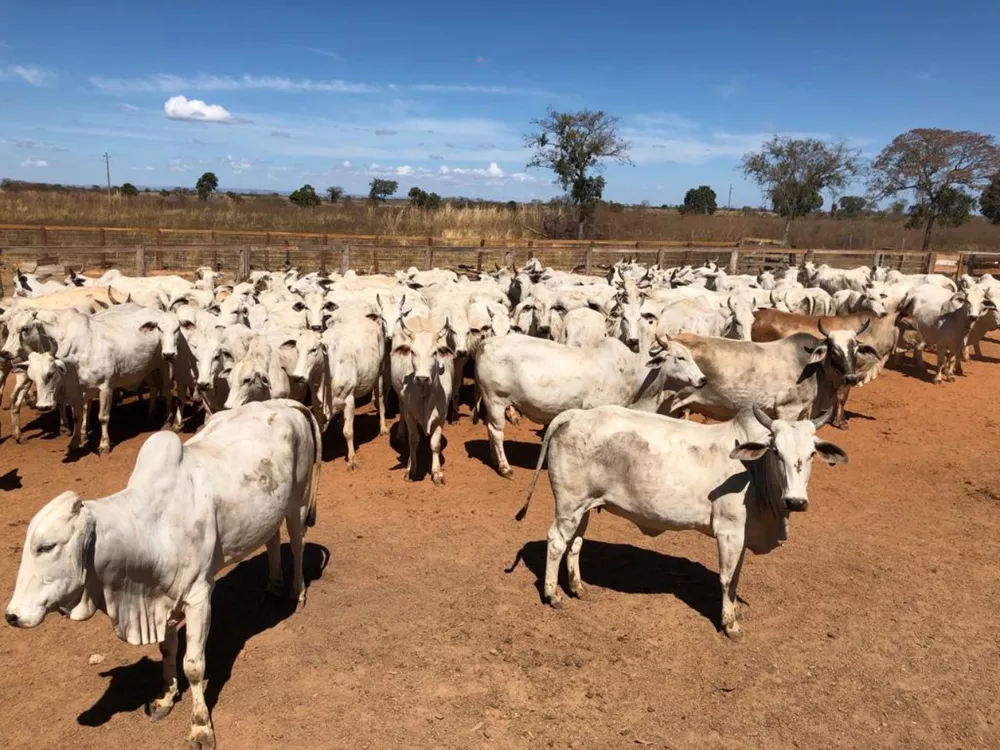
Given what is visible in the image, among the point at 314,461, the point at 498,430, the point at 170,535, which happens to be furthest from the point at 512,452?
the point at 170,535

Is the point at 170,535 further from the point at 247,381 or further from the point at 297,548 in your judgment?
the point at 247,381

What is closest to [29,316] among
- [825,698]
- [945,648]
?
[825,698]

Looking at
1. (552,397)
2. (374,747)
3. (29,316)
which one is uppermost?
(29,316)

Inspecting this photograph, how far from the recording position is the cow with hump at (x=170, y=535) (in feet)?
11.7

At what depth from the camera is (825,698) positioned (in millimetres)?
4996

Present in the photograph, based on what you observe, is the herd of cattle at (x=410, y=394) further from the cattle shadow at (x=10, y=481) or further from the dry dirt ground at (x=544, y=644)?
the cattle shadow at (x=10, y=481)

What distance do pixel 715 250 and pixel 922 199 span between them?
20.2 m

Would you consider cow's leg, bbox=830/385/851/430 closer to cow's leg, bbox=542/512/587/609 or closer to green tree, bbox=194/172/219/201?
cow's leg, bbox=542/512/587/609

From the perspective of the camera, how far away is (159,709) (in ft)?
14.9

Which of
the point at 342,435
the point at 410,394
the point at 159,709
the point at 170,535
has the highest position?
the point at 170,535

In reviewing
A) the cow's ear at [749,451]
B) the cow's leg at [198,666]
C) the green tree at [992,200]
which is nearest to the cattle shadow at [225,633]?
→ the cow's leg at [198,666]

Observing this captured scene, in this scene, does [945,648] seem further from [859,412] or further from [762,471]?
[859,412]

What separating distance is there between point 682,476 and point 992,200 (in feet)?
154

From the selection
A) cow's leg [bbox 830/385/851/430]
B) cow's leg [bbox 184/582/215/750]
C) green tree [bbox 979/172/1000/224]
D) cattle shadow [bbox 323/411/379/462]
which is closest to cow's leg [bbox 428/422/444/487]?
cattle shadow [bbox 323/411/379/462]
